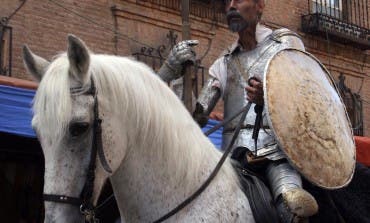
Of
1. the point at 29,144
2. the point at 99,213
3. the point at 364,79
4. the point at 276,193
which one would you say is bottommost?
the point at 364,79

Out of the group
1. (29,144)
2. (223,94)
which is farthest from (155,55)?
(223,94)

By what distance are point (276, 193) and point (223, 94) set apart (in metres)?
0.86

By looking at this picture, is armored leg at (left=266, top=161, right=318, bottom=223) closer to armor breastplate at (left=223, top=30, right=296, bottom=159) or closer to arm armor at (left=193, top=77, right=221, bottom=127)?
armor breastplate at (left=223, top=30, right=296, bottom=159)

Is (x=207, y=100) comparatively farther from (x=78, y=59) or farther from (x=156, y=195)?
(x=78, y=59)

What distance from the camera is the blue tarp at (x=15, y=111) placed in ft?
18.6

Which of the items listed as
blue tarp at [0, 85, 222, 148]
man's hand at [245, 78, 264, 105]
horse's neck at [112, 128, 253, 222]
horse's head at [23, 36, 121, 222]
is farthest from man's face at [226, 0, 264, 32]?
blue tarp at [0, 85, 222, 148]

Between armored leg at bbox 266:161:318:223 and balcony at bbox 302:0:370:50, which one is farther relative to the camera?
balcony at bbox 302:0:370:50

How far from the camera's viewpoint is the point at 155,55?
9.88m

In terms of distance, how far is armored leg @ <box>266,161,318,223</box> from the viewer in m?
3.02

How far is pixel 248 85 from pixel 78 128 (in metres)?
1.05

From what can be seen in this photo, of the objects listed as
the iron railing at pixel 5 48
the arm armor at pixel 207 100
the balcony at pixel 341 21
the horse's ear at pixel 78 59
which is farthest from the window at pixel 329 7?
the horse's ear at pixel 78 59

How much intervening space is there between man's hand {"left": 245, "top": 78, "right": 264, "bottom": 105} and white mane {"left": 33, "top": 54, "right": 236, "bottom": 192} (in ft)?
1.11

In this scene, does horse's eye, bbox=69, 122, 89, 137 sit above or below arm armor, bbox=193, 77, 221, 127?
above

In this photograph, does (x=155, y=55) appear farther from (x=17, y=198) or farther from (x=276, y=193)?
(x=276, y=193)
